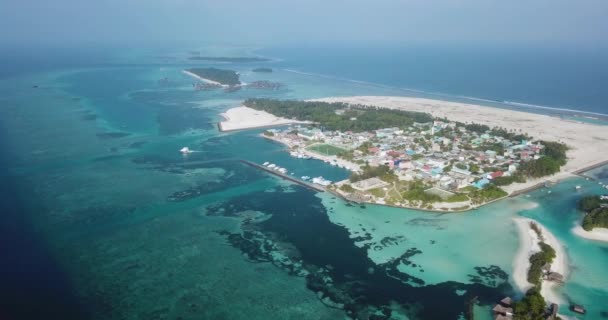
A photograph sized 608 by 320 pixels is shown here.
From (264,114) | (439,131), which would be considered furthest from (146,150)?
(439,131)

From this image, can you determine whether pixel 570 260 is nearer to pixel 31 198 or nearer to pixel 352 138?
pixel 352 138

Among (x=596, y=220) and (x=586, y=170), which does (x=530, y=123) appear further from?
(x=596, y=220)

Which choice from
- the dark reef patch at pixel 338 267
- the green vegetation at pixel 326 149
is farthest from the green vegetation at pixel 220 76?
the dark reef patch at pixel 338 267

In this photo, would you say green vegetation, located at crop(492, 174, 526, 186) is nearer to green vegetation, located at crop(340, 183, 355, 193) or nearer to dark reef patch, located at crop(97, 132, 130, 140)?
green vegetation, located at crop(340, 183, 355, 193)

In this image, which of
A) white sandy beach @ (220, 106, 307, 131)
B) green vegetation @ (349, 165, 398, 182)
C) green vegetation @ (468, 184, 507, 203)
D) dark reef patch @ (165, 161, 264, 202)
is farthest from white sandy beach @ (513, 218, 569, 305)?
white sandy beach @ (220, 106, 307, 131)

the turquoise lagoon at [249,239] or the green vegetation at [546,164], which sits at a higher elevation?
the green vegetation at [546,164]

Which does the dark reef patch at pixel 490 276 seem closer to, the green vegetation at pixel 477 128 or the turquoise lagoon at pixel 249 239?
the turquoise lagoon at pixel 249 239
